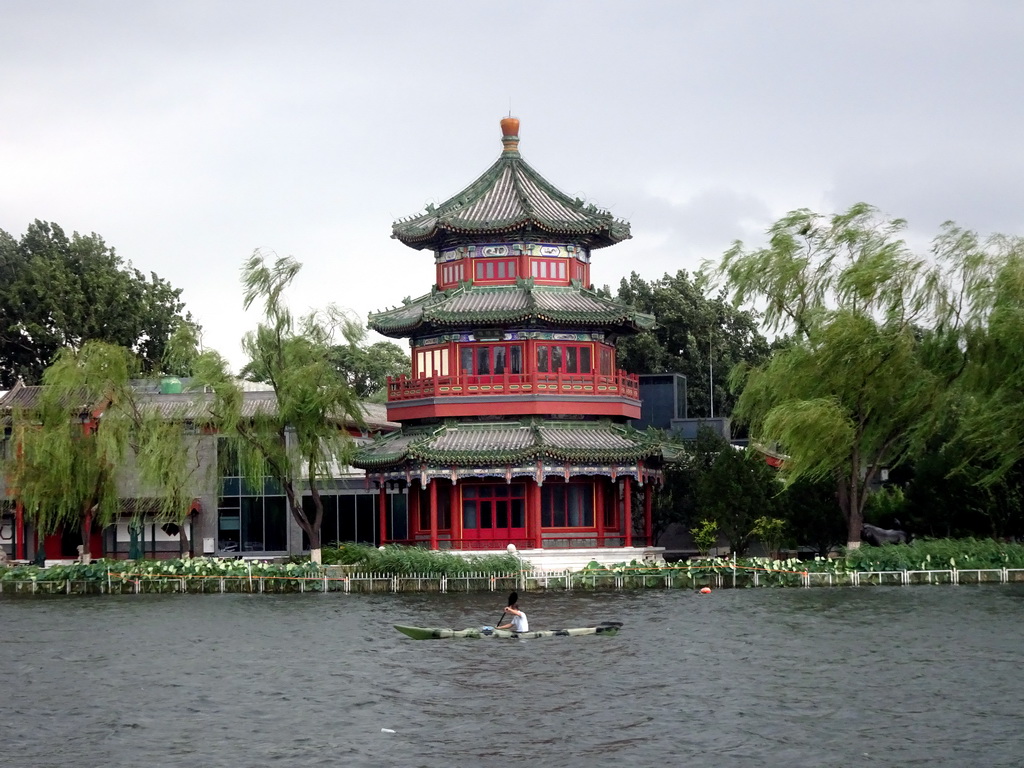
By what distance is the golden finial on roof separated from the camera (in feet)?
221

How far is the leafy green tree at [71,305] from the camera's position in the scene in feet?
298

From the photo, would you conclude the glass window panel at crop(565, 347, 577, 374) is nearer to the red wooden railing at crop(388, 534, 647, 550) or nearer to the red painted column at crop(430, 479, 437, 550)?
the red wooden railing at crop(388, 534, 647, 550)

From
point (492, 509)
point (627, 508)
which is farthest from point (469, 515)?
point (627, 508)

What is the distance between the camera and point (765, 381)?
196 ft

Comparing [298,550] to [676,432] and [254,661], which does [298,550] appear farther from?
[254,661]

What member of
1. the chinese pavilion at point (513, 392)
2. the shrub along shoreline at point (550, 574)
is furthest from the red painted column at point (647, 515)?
the shrub along shoreline at point (550, 574)

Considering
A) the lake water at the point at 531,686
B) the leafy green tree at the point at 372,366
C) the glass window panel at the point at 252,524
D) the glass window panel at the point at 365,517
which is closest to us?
the lake water at the point at 531,686

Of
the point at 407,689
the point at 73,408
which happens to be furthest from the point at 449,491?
the point at 407,689

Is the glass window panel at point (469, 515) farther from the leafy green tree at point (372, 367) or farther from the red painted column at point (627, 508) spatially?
the leafy green tree at point (372, 367)

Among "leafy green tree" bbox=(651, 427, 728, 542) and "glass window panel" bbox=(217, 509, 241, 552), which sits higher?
"leafy green tree" bbox=(651, 427, 728, 542)

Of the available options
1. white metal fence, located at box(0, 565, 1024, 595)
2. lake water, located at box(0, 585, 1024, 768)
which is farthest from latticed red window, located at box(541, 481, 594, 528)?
lake water, located at box(0, 585, 1024, 768)

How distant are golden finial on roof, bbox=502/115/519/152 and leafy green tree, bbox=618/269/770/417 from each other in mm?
23867

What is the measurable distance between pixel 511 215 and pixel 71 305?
36232mm

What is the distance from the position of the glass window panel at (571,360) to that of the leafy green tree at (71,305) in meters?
33.9
